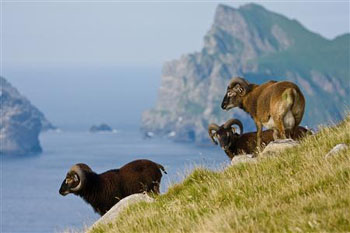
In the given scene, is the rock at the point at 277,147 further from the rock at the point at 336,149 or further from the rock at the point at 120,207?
the rock at the point at 120,207

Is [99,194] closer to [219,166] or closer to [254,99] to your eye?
[254,99]

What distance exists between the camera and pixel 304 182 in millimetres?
13500

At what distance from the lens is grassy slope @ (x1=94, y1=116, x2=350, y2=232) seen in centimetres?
1110

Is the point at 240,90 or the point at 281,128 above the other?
the point at 240,90

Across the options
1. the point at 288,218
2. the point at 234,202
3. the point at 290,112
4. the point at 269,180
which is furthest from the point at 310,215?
the point at 290,112

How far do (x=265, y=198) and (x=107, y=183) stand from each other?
11.9 metres

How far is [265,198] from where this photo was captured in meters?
13.1

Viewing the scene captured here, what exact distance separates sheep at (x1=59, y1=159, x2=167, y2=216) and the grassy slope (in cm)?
718

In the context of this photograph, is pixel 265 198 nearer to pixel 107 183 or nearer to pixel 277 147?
pixel 277 147

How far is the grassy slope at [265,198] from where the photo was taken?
11.1 m

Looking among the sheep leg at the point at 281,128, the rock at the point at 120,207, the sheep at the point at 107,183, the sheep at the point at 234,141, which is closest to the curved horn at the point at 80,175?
the sheep at the point at 107,183

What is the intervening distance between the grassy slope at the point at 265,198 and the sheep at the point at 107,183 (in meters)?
7.18

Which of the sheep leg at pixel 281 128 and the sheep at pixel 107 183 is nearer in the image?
the sheep leg at pixel 281 128

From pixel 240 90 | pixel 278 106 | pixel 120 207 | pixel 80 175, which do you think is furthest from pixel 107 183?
pixel 120 207
